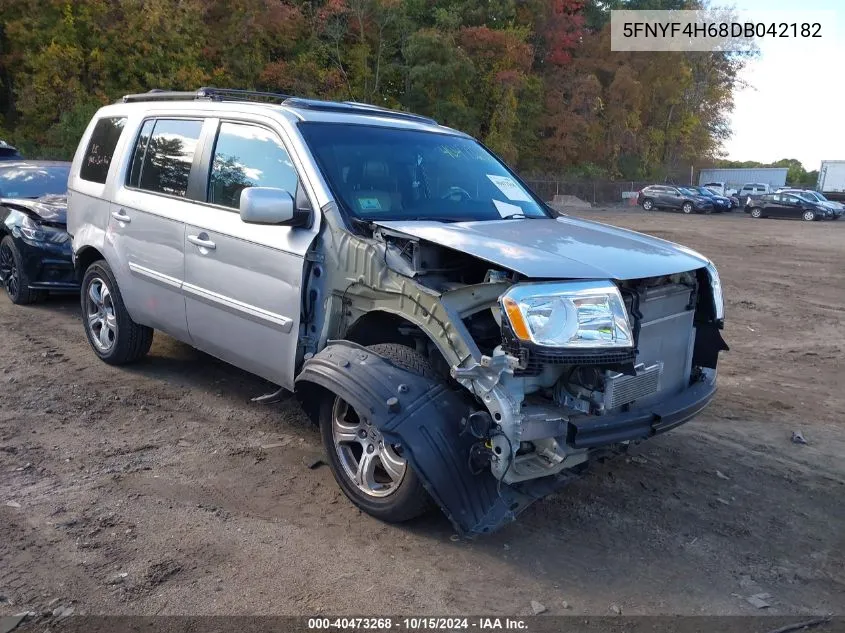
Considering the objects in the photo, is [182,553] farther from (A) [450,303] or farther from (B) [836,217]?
(B) [836,217]

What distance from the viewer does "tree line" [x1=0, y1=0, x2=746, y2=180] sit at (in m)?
26.7

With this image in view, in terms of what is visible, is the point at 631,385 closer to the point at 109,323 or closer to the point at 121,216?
the point at 121,216

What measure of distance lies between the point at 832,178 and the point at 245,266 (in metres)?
50.4

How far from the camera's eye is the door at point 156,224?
4.92 m

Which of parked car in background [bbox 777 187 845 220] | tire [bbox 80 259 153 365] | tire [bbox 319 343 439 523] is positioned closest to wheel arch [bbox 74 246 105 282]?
tire [bbox 80 259 153 365]

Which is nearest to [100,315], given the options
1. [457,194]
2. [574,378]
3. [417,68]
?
[457,194]

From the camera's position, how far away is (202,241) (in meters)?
4.61

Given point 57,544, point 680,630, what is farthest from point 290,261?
point 680,630

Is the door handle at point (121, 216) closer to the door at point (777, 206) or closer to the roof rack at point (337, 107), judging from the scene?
the roof rack at point (337, 107)

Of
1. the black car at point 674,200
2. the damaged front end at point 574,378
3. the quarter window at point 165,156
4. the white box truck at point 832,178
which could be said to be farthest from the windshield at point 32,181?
the white box truck at point 832,178

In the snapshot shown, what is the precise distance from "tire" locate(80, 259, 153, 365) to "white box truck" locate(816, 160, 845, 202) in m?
48.2

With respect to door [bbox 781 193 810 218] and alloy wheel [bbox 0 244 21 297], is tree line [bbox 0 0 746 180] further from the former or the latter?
alloy wheel [bbox 0 244 21 297]

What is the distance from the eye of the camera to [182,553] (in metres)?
3.36

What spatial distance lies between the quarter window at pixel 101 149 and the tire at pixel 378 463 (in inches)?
126
